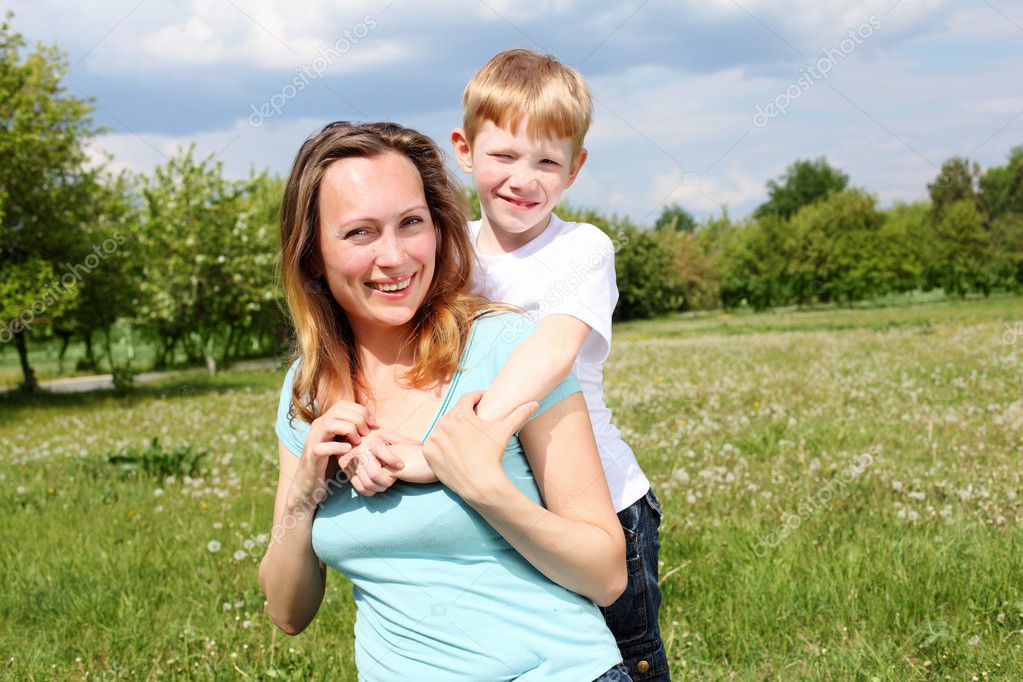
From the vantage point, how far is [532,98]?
3412mm

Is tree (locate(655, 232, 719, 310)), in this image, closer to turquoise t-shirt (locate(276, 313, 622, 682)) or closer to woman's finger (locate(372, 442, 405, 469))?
turquoise t-shirt (locate(276, 313, 622, 682))

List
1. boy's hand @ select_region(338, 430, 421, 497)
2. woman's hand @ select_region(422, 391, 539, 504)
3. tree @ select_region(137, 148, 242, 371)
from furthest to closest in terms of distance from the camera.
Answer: tree @ select_region(137, 148, 242, 371)
boy's hand @ select_region(338, 430, 421, 497)
woman's hand @ select_region(422, 391, 539, 504)

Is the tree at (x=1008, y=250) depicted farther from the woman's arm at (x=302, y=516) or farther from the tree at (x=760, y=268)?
the woman's arm at (x=302, y=516)

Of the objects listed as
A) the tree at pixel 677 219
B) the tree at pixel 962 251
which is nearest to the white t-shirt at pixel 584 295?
the tree at pixel 962 251

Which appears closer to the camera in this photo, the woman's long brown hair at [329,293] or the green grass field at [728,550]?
the woman's long brown hair at [329,293]

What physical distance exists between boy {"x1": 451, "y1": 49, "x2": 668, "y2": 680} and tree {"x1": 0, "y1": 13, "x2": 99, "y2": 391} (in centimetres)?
1977

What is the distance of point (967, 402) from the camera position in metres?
10.3

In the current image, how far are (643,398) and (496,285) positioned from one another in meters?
9.64

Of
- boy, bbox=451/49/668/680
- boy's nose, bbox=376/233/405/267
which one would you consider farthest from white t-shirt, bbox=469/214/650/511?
boy's nose, bbox=376/233/405/267

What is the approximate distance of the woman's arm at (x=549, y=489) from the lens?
7.06 ft

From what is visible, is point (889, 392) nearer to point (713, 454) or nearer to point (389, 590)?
point (713, 454)

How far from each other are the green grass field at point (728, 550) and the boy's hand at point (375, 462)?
242 cm

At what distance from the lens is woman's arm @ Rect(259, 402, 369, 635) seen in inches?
93.3

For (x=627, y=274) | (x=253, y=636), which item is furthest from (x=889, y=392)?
(x=627, y=274)
